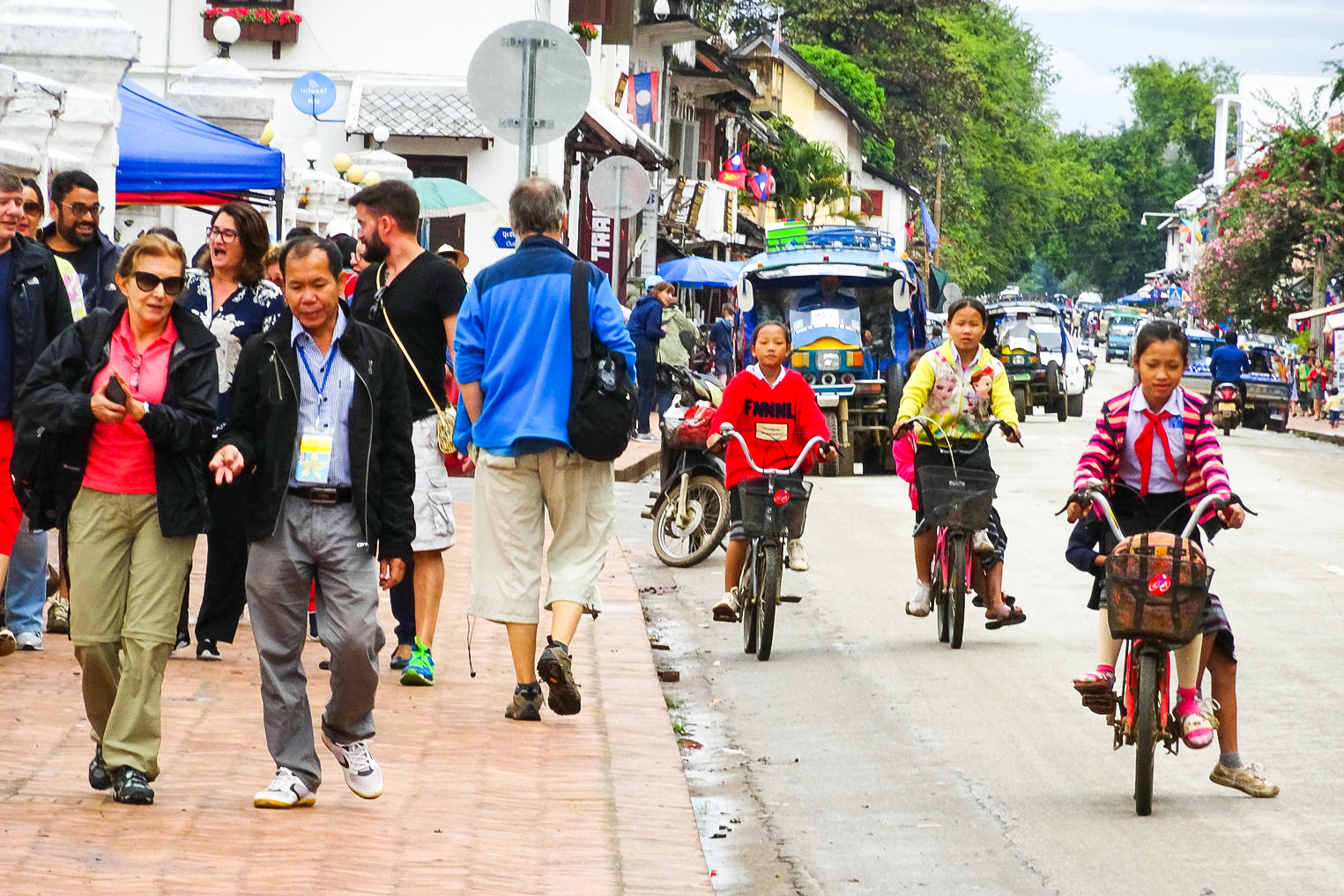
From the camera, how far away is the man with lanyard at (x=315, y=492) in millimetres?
6125

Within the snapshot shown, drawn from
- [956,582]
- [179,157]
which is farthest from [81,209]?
[179,157]

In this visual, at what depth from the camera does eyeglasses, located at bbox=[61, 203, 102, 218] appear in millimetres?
9000

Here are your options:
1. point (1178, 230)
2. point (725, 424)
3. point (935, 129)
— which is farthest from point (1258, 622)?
point (1178, 230)

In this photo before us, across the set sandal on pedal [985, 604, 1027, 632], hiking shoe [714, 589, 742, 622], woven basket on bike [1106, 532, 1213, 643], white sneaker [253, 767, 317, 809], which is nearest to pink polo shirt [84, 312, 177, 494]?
white sneaker [253, 767, 317, 809]

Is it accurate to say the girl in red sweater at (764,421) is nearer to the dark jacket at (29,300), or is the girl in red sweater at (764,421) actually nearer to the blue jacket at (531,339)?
the blue jacket at (531,339)

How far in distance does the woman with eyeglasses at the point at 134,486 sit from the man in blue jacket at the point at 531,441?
1819mm

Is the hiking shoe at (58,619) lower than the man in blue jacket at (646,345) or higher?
lower

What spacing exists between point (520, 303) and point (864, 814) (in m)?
2.36

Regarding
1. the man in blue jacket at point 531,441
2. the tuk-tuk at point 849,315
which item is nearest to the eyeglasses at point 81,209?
the man in blue jacket at point 531,441

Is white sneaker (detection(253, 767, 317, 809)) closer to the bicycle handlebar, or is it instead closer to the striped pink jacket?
the striped pink jacket

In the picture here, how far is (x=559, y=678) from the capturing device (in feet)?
25.3

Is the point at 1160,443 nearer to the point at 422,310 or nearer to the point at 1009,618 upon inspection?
the point at 422,310

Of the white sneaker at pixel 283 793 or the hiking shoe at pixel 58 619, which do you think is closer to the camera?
the white sneaker at pixel 283 793

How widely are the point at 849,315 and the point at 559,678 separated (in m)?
18.3
